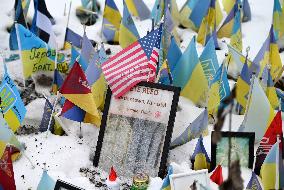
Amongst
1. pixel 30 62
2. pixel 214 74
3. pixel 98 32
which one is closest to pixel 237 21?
pixel 214 74

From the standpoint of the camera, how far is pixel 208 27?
564 centimetres

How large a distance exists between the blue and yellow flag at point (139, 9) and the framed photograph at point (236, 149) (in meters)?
2.75

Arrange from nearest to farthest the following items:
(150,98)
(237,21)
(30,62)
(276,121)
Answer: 1. (276,121)
2. (150,98)
3. (30,62)
4. (237,21)

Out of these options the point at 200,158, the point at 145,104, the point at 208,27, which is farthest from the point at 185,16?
the point at 200,158

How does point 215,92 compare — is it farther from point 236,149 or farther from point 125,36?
point 125,36

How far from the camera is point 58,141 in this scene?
4195 millimetres

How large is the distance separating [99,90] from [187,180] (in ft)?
4.57

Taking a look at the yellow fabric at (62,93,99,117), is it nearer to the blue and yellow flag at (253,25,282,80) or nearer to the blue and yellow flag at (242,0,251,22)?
the blue and yellow flag at (253,25,282,80)

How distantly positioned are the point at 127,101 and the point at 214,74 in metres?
1.13

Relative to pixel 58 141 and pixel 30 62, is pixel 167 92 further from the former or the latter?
pixel 30 62

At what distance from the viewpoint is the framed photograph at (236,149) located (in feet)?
12.5

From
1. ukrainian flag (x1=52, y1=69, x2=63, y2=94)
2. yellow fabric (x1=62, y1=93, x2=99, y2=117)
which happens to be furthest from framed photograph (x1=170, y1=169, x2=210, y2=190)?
ukrainian flag (x1=52, y1=69, x2=63, y2=94)

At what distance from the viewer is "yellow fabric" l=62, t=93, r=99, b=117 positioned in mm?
3957

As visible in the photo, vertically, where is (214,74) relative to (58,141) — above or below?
above
